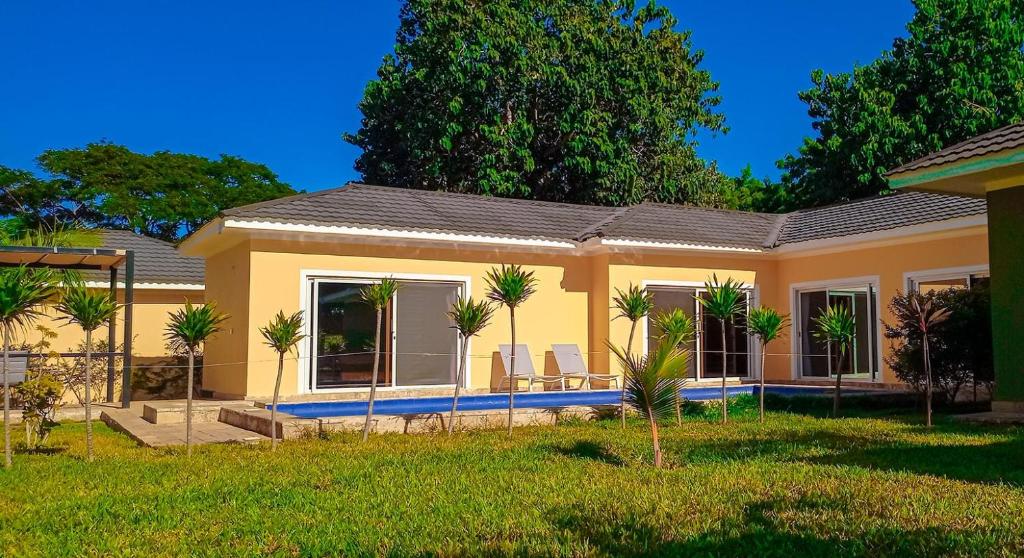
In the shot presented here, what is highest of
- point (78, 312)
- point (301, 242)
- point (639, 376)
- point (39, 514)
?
point (301, 242)

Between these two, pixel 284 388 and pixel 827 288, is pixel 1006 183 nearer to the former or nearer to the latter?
pixel 827 288

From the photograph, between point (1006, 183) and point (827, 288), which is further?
point (827, 288)

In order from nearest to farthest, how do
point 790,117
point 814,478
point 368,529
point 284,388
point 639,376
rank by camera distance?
1. point 368,529
2. point 814,478
3. point 639,376
4. point 284,388
5. point 790,117

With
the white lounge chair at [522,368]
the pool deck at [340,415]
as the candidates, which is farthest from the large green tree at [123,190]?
the white lounge chair at [522,368]

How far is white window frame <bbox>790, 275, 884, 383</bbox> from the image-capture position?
16.7m

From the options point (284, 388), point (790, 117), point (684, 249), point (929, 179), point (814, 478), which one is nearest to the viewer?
point (814, 478)

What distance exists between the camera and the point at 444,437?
10.6 meters

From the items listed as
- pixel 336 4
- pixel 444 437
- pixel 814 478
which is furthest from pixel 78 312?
pixel 336 4

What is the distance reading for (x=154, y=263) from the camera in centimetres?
2019

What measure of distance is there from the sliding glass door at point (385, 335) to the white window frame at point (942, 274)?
8806 millimetres

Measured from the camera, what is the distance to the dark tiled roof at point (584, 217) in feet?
49.3

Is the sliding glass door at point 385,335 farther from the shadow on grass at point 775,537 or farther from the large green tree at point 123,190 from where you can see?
the large green tree at point 123,190

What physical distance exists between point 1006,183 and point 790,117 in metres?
24.3

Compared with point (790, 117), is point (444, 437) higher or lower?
lower
